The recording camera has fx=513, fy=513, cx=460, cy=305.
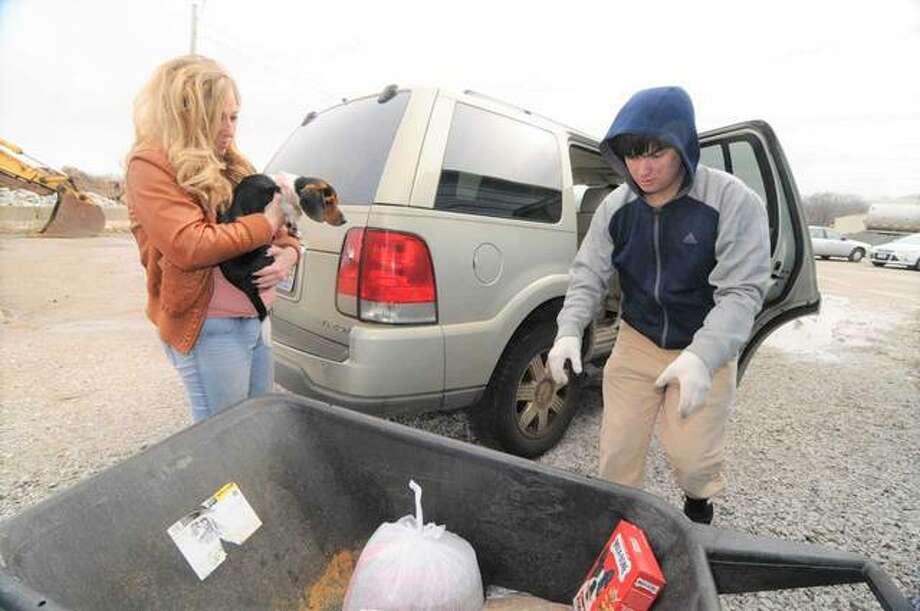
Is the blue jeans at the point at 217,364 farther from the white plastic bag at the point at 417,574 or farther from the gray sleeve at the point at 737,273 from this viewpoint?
the gray sleeve at the point at 737,273

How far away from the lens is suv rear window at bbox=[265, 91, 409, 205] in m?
2.24

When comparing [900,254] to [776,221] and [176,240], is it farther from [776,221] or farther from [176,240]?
[176,240]

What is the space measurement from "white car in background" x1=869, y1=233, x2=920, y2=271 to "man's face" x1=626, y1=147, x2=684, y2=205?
26.3 m

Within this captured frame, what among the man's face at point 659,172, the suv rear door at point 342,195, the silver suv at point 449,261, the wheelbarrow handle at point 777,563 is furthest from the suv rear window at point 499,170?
the wheelbarrow handle at point 777,563

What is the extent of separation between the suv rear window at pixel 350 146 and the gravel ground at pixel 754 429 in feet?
5.61

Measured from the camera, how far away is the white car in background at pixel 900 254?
21109 mm

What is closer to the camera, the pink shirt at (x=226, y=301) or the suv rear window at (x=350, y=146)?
the pink shirt at (x=226, y=301)

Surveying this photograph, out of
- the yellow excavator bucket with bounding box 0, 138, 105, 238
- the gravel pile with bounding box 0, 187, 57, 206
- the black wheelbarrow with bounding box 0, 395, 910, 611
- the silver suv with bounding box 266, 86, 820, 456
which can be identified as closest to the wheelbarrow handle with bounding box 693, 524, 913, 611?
the black wheelbarrow with bounding box 0, 395, 910, 611

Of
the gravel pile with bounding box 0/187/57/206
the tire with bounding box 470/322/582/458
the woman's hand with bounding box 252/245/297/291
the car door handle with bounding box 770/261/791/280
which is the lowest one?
the gravel pile with bounding box 0/187/57/206

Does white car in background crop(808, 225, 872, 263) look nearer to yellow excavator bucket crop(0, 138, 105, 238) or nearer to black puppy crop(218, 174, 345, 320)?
black puppy crop(218, 174, 345, 320)

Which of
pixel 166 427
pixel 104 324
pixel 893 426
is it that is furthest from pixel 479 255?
pixel 104 324

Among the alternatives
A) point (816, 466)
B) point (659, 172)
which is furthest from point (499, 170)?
point (816, 466)

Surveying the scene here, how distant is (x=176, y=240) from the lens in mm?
1495

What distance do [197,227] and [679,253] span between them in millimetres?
1528
